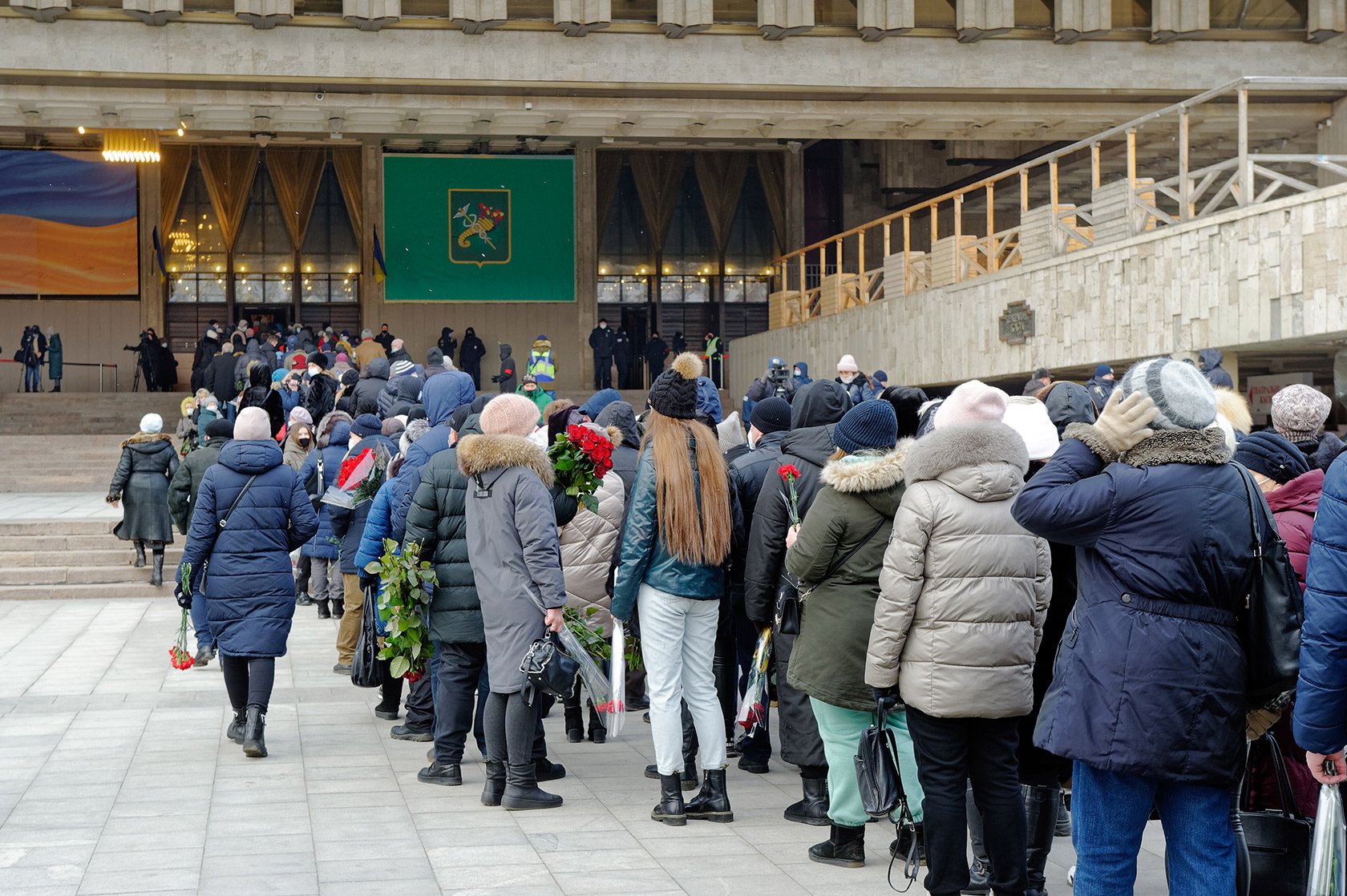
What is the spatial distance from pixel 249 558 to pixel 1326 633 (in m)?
4.69

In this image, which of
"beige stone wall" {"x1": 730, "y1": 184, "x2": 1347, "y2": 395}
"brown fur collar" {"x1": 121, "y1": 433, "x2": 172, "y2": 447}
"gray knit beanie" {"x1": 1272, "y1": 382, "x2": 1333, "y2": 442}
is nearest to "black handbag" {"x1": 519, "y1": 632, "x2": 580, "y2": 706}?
"gray knit beanie" {"x1": 1272, "y1": 382, "x2": 1333, "y2": 442}

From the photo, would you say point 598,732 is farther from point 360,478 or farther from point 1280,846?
point 1280,846

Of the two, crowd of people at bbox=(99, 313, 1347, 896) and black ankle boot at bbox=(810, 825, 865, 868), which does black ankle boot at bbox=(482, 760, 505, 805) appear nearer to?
crowd of people at bbox=(99, 313, 1347, 896)

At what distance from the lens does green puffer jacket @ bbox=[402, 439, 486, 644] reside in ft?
17.6

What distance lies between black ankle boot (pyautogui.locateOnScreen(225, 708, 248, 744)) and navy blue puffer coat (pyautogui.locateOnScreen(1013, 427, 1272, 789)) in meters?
4.33

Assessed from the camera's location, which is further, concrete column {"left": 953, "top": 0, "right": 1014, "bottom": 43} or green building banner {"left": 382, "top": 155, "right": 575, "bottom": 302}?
green building banner {"left": 382, "top": 155, "right": 575, "bottom": 302}

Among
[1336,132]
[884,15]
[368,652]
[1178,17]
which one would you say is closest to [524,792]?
[368,652]

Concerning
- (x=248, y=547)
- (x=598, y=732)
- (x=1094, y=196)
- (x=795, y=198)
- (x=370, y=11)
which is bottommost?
(x=598, y=732)

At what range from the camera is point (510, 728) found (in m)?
5.15

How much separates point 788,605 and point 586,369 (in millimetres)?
25129

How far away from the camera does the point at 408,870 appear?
14.4 ft

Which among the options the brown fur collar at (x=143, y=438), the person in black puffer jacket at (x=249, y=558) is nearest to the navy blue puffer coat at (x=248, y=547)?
the person in black puffer jacket at (x=249, y=558)

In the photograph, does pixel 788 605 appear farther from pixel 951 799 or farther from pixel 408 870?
pixel 408 870

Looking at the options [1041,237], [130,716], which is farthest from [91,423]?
[130,716]
